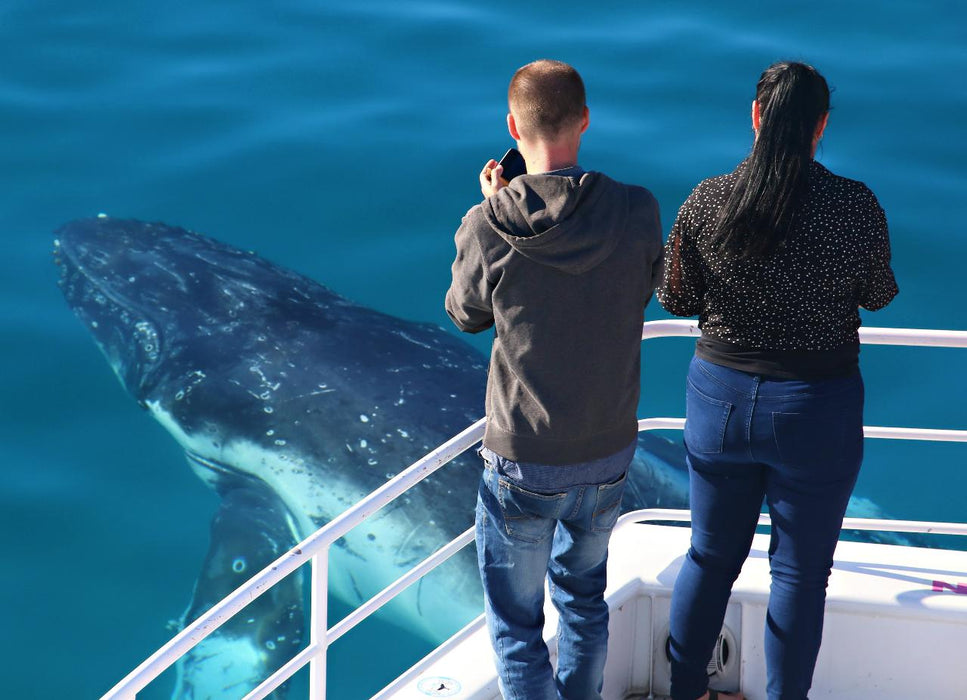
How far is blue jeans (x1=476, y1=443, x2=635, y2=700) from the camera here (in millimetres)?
3312

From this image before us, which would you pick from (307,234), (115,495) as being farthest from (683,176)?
(115,495)

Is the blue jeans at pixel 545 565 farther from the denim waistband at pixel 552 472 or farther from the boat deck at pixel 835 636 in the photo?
the boat deck at pixel 835 636

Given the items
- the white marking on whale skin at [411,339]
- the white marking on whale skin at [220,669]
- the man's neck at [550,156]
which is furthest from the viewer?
A: the white marking on whale skin at [411,339]

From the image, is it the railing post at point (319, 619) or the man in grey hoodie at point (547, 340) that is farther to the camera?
the railing post at point (319, 619)

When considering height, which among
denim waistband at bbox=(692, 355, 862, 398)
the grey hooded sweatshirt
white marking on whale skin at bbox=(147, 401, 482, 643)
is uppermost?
the grey hooded sweatshirt

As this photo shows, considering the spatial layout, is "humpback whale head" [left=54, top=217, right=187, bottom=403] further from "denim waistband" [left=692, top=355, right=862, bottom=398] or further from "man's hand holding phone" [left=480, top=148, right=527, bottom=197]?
"denim waistband" [left=692, top=355, right=862, bottom=398]

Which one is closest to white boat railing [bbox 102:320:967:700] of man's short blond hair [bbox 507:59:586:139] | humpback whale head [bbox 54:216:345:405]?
man's short blond hair [bbox 507:59:586:139]

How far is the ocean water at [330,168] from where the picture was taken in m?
7.96

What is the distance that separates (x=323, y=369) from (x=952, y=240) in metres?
5.64

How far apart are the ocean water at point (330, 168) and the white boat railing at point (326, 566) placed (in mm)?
3768

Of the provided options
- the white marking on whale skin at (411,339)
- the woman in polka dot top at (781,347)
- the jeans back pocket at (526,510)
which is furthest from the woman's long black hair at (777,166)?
the white marking on whale skin at (411,339)

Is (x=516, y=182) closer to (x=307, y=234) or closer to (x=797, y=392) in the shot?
(x=797, y=392)

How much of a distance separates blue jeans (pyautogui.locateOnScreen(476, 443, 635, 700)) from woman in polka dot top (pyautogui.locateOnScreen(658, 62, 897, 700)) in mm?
361

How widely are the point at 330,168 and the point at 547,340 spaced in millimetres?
8532
